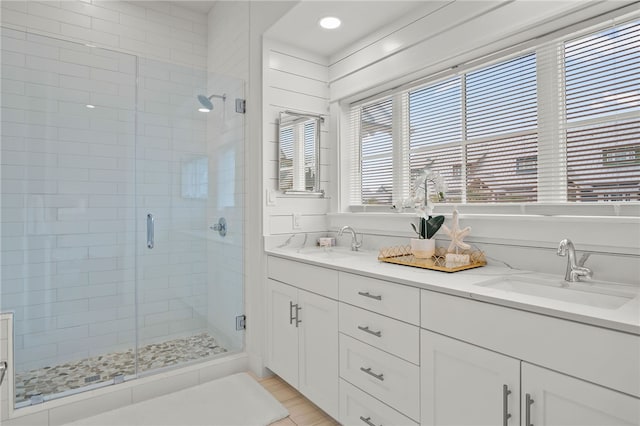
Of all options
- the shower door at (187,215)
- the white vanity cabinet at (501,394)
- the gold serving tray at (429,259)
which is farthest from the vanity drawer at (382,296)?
the shower door at (187,215)

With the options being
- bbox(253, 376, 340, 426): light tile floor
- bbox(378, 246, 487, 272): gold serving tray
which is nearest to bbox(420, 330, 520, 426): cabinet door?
bbox(378, 246, 487, 272): gold serving tray

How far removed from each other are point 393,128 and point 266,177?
94cm

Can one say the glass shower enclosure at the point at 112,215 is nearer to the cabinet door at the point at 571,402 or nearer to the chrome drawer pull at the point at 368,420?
the chrome drawer pull at the point at 368,420

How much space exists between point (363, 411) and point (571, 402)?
0.93 meters

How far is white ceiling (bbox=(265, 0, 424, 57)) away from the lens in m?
2.11

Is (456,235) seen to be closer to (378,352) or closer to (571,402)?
(378,352)

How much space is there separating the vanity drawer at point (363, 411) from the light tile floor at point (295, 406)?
0.25 metres

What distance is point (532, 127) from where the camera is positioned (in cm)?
172

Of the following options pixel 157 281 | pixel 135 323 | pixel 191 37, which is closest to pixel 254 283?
pixel 157 281

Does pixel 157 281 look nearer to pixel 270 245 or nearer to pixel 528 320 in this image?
pixel 270 245

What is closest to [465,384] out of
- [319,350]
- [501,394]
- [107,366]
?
[501,394]

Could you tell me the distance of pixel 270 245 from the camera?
2.49 metres

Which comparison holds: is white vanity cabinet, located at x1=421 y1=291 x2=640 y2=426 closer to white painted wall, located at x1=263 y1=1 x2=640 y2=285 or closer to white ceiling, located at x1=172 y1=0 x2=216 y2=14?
white painted wall, located at x1=263 y1=1 x2=640 y2=285

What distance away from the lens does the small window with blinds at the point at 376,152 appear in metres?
2.49
